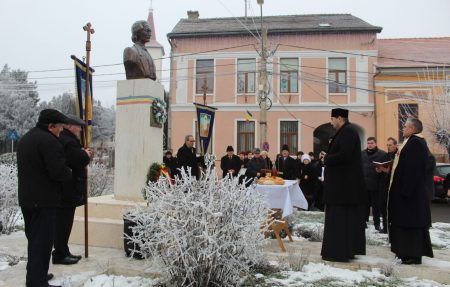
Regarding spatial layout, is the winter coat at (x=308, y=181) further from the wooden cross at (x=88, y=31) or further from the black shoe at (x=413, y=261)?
the wooden cross at (x=88, y=31)

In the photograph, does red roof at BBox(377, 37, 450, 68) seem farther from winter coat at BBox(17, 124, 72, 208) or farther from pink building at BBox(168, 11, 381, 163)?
winter coat at BBox(17, 124, 72, 208)

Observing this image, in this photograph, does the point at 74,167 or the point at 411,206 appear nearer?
the point at 74,167

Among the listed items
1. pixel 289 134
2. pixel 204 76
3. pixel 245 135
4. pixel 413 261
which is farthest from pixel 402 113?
pixel 413 261

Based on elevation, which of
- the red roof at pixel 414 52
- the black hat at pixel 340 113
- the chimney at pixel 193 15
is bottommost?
the black hat at pixel 340 113

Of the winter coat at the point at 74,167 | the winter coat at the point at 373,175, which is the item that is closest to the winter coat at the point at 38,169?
the winter coat at the point at 74,167

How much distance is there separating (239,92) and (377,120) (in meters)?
7.61

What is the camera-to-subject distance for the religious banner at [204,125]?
9.28m

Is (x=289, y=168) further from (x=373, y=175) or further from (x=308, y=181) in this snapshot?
(x=373, y=175)

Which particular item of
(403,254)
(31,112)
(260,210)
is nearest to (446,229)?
(403,254)

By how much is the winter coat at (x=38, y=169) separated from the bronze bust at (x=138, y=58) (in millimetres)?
3122

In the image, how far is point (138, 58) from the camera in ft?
22.5

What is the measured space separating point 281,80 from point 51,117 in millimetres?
19458

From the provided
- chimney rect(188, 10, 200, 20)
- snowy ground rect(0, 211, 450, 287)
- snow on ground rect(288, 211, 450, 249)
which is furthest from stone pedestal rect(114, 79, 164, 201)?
chimney rect(188, 10, 200, 20)

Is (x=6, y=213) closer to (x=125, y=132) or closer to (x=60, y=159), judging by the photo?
(x=125, y=132)
